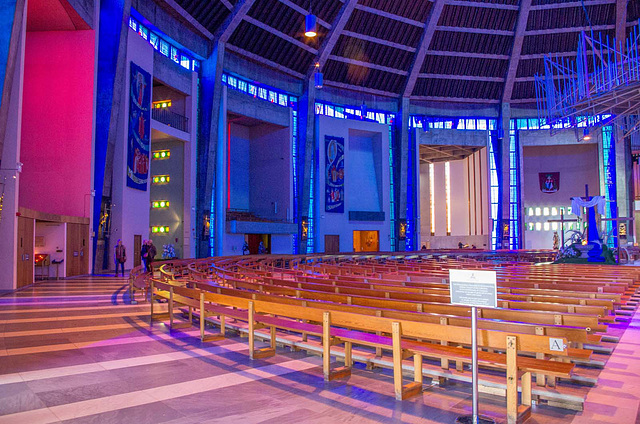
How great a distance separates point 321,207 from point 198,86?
1053 centimetres

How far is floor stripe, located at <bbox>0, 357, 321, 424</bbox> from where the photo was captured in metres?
3.35

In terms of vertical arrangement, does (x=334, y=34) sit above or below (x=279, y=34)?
above

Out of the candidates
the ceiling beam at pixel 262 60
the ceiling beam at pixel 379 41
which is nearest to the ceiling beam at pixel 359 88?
the ceiling beam at pixel 262 60

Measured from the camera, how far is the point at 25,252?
12.9m

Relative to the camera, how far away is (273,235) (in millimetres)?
28562

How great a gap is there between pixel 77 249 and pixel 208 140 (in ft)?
31.5

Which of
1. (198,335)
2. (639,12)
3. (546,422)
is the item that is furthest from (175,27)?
(639,12)

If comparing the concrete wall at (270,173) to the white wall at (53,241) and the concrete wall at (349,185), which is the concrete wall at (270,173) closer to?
the concrete wall at (349,185)

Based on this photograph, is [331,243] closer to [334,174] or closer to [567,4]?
[334,174]

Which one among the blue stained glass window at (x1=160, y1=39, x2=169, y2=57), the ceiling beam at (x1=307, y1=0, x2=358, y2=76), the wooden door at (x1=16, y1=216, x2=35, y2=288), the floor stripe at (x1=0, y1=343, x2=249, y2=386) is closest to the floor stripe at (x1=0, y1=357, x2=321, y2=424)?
the floor stripe at (x1=0, y1=343, x2=249, y2=386)

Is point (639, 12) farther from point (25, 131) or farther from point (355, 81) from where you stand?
point (25, 131)

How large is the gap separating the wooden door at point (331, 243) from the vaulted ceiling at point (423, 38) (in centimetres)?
999

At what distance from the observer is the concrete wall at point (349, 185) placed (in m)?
30.4

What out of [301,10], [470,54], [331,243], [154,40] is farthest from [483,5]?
[154,40]
